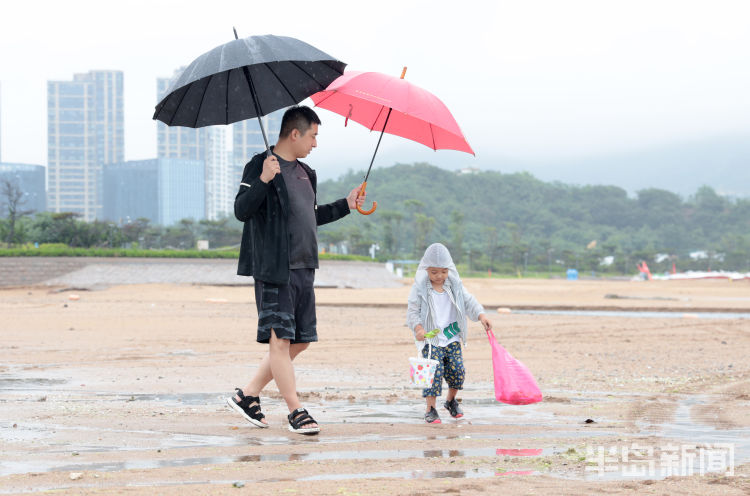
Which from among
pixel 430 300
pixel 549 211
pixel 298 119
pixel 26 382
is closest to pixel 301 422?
pixel 430 300

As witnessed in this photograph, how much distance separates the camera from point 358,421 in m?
5.16

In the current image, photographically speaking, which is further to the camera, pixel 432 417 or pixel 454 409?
pixel 454 409

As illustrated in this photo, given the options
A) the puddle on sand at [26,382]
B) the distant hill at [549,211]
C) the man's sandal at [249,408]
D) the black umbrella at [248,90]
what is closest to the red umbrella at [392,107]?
the black umbrella at [248,90]

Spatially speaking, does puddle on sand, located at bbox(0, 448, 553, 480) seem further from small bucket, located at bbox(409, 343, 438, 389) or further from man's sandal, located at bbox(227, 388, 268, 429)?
small bucket, located at bbox(409, 343, 438, 389)

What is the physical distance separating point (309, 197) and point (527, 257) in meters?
75.7

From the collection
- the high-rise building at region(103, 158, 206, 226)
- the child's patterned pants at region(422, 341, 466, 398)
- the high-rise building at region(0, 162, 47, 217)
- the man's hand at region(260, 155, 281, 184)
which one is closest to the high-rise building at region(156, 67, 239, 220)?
the high-rise building at region(103, 158, 206, 226)

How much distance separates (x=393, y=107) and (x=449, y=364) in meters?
1.82

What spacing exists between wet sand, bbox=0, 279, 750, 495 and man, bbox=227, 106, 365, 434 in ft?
1.08

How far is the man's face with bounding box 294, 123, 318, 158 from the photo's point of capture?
510 cm

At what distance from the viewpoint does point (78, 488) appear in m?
3.21

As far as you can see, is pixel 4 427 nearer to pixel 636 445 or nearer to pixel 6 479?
pixel 6 479

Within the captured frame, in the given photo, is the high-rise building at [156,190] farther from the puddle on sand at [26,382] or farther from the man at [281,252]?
the man at [281,252]

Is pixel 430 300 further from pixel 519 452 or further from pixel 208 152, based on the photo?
pixel 208 152

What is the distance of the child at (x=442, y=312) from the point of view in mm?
5730
